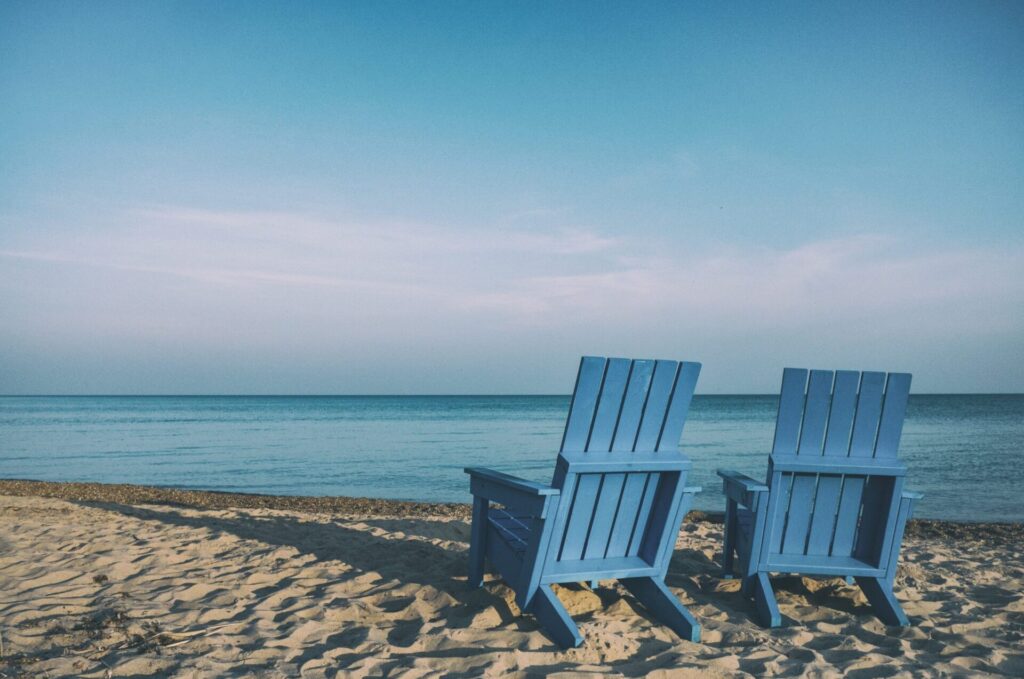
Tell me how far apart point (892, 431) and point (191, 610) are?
11.9 ft

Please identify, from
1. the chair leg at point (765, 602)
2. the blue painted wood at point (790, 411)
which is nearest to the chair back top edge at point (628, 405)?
the blue painted wood at point (790, 411)

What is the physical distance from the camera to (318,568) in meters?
4.06

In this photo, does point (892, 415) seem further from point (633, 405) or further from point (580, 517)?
point (580, 517)

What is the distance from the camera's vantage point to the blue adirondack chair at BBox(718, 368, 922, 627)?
3.24m

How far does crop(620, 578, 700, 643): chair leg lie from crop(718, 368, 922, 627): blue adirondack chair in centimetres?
50

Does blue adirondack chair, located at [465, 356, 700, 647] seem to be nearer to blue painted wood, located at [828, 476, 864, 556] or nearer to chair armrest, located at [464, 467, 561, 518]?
chair armrest, located at [464, 467, 561, 518]

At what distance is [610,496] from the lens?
10.1ft

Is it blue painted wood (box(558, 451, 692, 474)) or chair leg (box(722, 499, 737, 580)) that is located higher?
blue painted wood (box(558, 451, 692, 474))

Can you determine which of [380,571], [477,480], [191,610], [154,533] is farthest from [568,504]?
[154,533]

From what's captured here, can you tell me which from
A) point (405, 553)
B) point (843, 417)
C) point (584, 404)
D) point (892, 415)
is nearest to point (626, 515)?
point (584, 404)

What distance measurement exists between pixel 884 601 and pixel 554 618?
5.75 ft

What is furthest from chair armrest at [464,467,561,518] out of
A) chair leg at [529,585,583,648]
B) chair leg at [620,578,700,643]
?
chair leg at [620,578,700,643]

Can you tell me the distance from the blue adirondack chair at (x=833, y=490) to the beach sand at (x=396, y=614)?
0.25 m

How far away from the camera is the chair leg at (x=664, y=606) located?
2.91 meters
